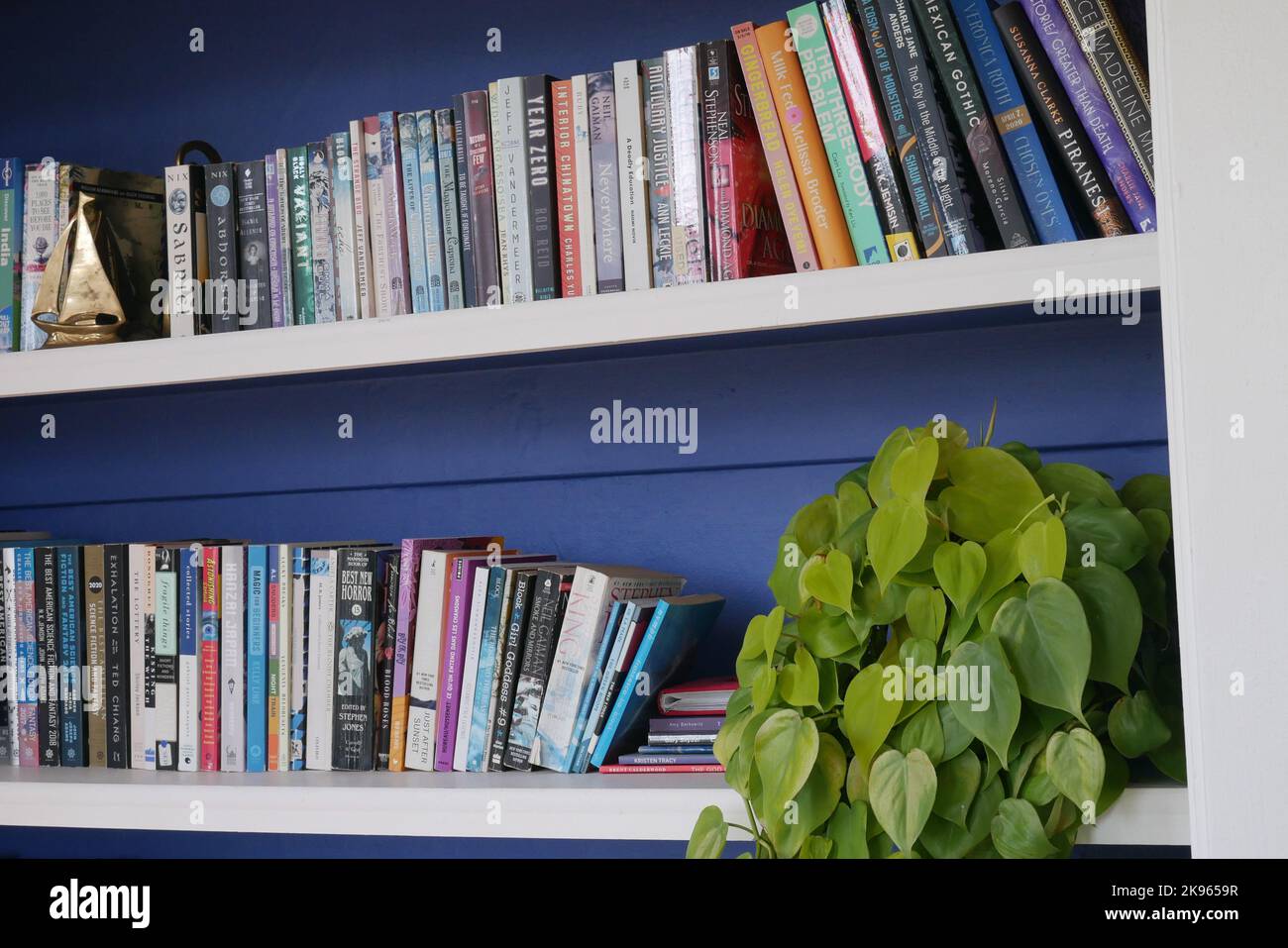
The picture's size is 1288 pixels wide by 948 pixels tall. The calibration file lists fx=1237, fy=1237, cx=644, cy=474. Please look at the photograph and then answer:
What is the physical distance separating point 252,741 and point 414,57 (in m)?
0.82

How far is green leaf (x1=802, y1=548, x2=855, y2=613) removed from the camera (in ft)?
3.01

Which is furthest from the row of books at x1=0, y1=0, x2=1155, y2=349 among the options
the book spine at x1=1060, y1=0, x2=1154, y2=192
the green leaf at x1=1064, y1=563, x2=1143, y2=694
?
the green leaf at x1=1064, y1=563, x2=1143, y2=694

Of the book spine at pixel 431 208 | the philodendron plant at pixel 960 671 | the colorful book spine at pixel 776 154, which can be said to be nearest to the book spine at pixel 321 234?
the book spine at pixel 431 208

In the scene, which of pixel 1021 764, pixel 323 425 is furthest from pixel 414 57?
pixel 1021 764

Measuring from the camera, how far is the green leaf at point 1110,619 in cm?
88

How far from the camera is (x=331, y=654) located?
124 cm

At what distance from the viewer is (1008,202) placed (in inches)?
40.3

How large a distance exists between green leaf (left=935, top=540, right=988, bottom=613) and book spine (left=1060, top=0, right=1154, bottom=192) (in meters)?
0.35

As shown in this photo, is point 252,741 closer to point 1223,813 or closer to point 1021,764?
point 1021,764

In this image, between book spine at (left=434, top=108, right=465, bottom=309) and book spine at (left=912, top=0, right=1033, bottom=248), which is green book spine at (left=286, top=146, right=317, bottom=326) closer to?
book spine at (left=434, top=108, right=465, bottom=309)

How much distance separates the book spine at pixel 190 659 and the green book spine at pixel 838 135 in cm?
74
